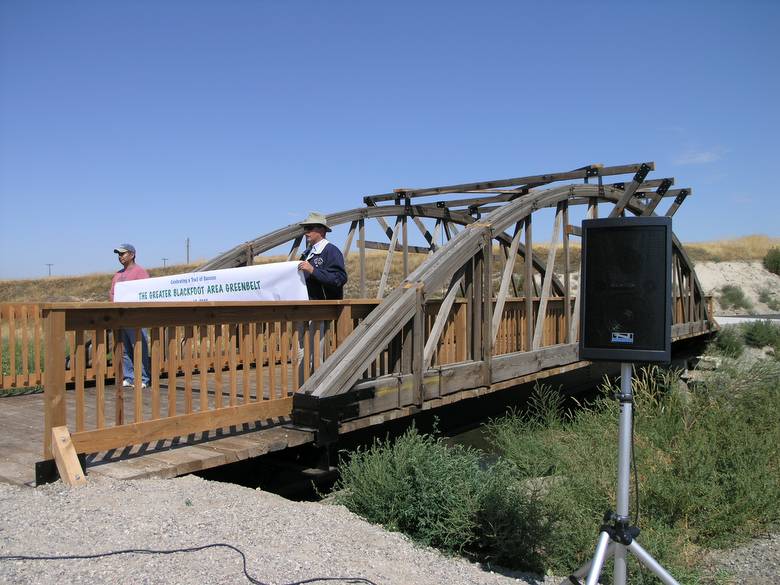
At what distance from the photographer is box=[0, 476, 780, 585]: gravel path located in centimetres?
337

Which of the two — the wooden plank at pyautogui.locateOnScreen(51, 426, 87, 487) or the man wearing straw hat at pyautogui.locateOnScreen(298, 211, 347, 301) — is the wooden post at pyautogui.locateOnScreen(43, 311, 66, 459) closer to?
the wooden plank at pyautogui.locateOnScreen(51, 426, 87, 487)

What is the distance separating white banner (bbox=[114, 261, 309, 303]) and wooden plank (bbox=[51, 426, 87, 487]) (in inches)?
105

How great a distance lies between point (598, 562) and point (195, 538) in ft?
7.31

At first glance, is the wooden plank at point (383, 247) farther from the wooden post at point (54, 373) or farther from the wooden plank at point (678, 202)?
the wooden post at point (54, 373)

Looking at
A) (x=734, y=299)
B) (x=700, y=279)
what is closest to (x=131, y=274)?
(x=734, y=299)

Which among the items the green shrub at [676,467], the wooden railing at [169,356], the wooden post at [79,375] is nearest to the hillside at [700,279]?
the green shrub at [676,467]

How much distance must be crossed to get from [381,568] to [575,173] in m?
7.76

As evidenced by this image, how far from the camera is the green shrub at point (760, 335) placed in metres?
20.4

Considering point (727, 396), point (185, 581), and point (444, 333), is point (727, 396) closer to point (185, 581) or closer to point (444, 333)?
point (444, 333)

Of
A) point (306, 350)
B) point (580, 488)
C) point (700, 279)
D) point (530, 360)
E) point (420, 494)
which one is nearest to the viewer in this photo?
point (420, 494)

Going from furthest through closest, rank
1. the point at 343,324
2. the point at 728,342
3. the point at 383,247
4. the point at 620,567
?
the point at 728,342 → the point at 383,247 → the point at 343,324 → the point at 620,567

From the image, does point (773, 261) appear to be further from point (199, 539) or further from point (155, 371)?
point (199, 539)

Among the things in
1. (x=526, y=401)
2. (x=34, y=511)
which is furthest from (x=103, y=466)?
(x=526, y=401)

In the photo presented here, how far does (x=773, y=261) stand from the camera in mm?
46875
